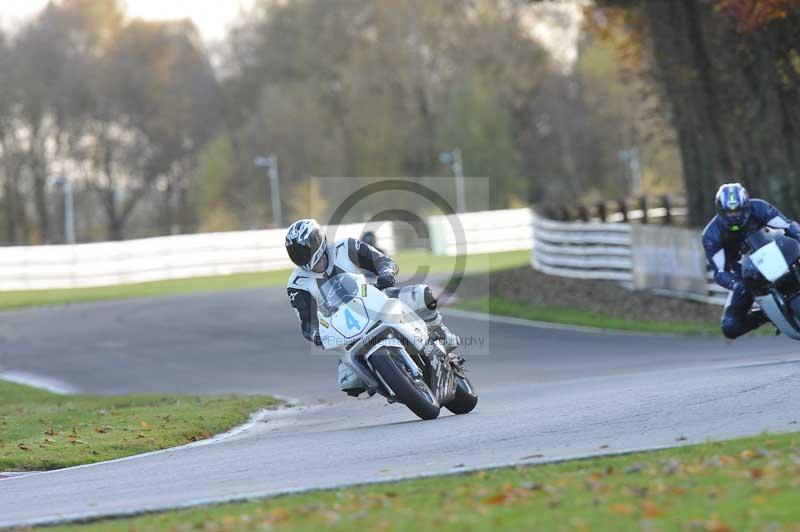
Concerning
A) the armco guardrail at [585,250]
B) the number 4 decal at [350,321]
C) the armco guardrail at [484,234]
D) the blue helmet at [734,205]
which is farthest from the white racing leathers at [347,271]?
the armco guardrail at [484,234]

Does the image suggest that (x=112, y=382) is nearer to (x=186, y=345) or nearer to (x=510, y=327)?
(x=186, y=345)

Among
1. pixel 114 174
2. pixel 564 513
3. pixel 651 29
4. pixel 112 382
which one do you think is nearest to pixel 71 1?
pixel 114 174

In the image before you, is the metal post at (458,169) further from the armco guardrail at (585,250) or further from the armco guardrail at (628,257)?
the armco guardrail at (585,250)

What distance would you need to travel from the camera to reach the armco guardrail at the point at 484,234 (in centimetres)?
5444

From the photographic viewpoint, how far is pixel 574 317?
2741cm

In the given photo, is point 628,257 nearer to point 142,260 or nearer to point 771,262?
point 771,262

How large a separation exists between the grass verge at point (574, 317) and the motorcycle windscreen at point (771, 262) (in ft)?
34.1

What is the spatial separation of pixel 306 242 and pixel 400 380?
1.39 m

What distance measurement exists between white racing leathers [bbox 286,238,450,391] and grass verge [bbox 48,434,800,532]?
3.52 meters

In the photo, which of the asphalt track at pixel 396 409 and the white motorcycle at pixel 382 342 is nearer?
the asphalt track at pixel 396 409

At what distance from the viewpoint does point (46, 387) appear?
68.8ft

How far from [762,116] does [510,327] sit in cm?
695

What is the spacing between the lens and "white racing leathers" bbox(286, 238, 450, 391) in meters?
11.7

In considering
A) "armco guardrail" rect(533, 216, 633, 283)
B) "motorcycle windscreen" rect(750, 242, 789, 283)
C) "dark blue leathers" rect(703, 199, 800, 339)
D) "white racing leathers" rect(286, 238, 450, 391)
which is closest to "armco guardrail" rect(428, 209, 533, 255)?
"armco guardrail" rect(533, 216, 633, 283)
